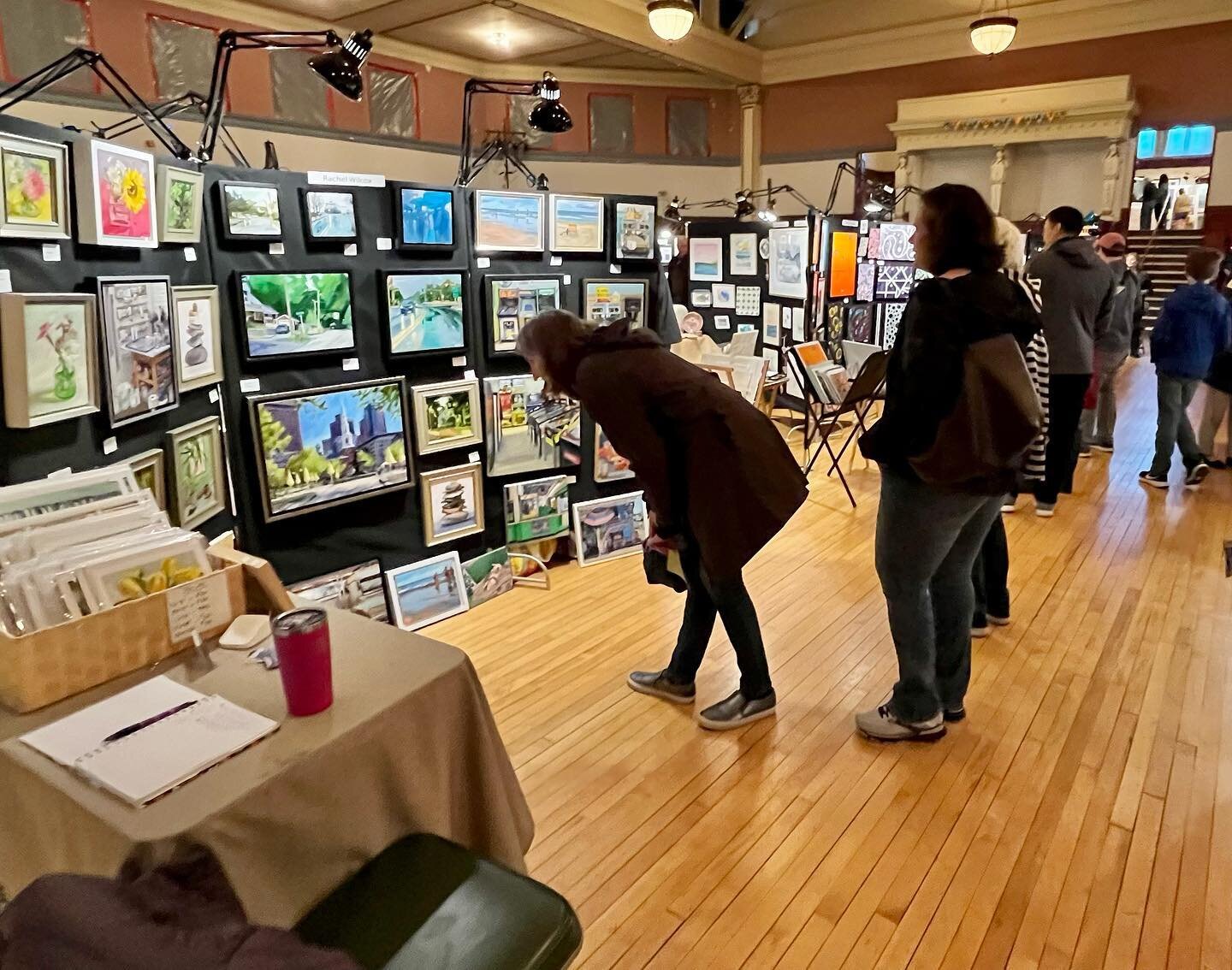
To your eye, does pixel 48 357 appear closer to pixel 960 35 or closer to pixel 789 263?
pixel 789 263

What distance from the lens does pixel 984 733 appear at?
2779 mm

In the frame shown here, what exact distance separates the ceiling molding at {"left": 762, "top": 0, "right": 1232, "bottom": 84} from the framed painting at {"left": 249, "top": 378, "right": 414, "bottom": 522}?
10.5 meters

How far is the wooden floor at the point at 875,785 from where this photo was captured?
1984 mm

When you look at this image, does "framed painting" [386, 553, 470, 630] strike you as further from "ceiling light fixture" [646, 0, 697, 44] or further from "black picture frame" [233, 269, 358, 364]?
"ceiling light fixture" [646, 0, 697, 44]

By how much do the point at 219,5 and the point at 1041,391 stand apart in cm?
968

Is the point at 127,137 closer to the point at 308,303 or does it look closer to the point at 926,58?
the point at 308,303

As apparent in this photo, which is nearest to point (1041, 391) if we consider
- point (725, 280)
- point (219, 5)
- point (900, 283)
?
point (725, 280)

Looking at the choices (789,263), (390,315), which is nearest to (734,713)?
(390,315)

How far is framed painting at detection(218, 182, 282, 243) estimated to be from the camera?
282cm

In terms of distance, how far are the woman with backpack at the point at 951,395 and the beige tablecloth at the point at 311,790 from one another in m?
1.29

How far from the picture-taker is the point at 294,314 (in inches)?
121

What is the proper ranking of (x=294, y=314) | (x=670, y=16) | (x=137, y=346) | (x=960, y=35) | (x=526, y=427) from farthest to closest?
(x=960, y=35)
(x=670, y=16)
(x=526, y=427)
(x=294, y=314)
(x=137, y=346)

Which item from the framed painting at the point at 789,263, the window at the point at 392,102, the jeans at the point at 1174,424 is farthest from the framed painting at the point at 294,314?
the window at the point at 392,102

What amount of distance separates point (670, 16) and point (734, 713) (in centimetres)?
736
